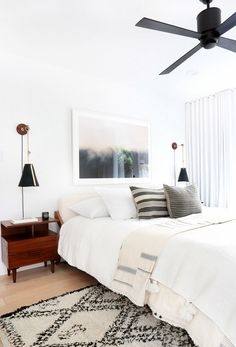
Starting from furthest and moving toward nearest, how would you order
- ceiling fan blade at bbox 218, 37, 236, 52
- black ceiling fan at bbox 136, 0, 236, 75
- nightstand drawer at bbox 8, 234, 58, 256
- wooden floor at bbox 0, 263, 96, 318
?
nightstand drawer at bbox 8, 234, 58, 256 → wooden floor at bbox 0, 263, 96, 318 → ceiling fan blade at bbox 218, 37, 236, 52 → black ceiling fan at bbox 136, 0, 236, 75

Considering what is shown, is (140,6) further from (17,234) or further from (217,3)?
(17,234)

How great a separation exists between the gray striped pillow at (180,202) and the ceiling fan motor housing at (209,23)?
1527 millimetres

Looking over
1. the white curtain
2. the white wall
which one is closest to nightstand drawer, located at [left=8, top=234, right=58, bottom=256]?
the white wall

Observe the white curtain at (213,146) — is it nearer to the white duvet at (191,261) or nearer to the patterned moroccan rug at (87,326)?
the white duvet at (191,261)

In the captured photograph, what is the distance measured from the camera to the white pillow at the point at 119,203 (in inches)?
102

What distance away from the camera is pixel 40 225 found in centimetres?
283

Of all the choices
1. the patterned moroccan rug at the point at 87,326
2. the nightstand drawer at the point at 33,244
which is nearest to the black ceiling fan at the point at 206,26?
the patterned moroccan rug at the point at 87,326

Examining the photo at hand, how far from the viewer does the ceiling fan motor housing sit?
1.65 m

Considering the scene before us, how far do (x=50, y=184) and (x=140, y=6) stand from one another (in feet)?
6.88

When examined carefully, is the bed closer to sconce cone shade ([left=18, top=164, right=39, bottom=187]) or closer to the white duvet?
the white duvet

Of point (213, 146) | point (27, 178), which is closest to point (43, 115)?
point (27, 178)

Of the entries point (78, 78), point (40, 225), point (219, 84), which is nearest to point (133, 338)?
point (40, 225)

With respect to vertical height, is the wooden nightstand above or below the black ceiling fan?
below

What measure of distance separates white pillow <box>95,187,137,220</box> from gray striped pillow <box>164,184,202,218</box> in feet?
1.33
